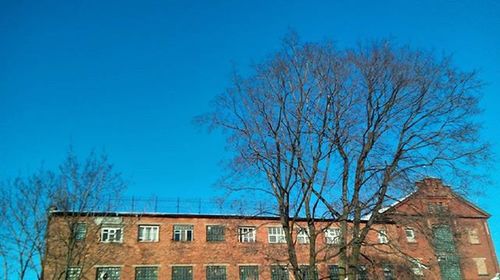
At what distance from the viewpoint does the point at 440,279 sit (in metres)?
38.1

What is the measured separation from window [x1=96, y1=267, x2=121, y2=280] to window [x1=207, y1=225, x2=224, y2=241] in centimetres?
688

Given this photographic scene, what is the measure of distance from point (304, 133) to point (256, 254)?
16228mm

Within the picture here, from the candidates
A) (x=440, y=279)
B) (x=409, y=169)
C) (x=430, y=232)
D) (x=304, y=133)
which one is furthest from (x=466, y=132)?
(x=440, y=279)

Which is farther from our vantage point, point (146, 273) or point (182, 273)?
point (182, 273)

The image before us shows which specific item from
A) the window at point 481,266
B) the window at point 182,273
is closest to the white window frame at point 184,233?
the window at point 182,273

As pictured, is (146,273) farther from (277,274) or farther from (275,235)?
(275,235)

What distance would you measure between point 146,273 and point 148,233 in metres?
2.87

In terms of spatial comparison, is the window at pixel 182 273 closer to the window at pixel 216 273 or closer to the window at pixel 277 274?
the window at pixel 216 273

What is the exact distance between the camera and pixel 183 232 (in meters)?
34.5

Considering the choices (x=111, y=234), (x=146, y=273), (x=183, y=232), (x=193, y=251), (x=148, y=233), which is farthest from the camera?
(x=183, y=232)

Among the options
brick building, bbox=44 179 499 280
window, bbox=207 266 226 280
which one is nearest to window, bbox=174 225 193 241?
brick building, bbox=44 179 499 280

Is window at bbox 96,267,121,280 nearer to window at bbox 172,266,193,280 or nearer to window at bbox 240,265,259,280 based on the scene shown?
window at bbox 172,266,193,280

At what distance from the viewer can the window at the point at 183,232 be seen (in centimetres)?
3422

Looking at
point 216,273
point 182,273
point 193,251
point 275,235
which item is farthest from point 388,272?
point 182,273
